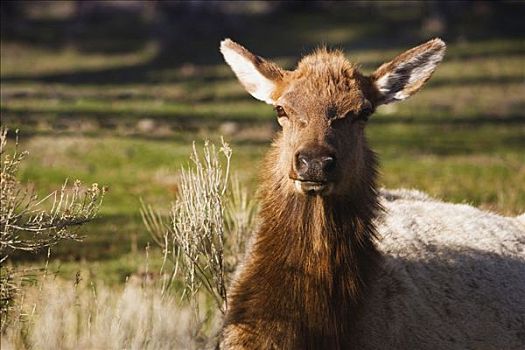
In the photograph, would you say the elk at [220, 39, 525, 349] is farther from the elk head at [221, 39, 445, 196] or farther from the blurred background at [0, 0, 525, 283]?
the blurred background at [0, 0, 525, 283]

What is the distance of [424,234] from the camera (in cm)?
809

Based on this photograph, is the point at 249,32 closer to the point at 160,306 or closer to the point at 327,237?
the point at 160,306

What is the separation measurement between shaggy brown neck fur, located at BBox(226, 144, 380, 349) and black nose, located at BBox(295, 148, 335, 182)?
0.50 metres

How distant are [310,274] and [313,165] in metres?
0.93

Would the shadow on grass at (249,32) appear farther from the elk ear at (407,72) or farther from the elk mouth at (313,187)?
the elk mouth at (313,187)

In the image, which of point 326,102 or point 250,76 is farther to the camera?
point 250,76

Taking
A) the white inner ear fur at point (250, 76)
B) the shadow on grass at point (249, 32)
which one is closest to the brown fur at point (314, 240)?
the white inner ear fur at point (250, 76)

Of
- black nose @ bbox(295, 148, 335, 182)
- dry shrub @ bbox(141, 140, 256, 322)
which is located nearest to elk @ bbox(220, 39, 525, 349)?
black nose @ bbox(295, 148, 335, 182)

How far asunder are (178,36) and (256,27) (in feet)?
17.6

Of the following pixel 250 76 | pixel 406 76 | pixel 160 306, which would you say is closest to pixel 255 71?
pixel 250 76

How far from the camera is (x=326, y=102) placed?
21.5ft

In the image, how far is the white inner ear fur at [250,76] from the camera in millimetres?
7109

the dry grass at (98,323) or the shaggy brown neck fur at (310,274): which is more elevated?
the shaggy brown neck fur at (310,274)

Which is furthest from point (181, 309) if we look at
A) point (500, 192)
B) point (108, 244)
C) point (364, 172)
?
point (500, 192)
